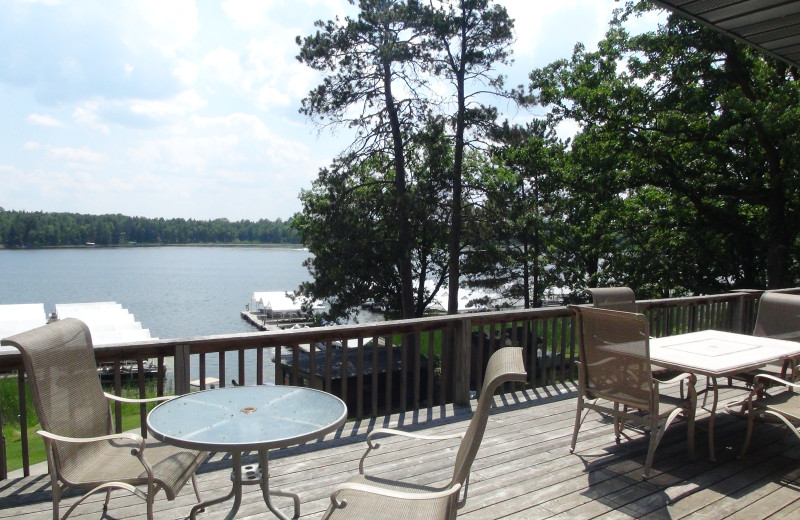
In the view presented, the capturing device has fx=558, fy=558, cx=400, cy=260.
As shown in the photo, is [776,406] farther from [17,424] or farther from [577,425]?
[17,424]

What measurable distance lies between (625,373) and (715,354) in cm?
80

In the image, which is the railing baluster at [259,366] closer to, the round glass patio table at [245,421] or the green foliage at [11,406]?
the round glass patio table at [245,421]

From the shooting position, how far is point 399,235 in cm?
1794

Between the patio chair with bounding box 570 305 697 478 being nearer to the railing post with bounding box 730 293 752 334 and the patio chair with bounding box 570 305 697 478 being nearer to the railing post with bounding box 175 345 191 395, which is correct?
the railing post with bounding box 175 345 191 395

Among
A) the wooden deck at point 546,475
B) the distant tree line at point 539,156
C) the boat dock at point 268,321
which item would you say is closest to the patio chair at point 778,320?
the wooden deck at point 546,475

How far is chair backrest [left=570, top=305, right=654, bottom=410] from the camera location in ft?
11.0

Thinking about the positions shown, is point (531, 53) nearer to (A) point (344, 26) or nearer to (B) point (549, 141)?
(B) point (549, 141)

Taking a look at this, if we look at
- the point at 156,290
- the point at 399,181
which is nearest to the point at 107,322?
the point at 399,181

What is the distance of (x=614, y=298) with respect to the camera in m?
5.11

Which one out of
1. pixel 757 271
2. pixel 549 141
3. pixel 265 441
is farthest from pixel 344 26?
pixel 265 441

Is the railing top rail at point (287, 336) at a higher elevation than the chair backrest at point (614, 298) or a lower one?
lower

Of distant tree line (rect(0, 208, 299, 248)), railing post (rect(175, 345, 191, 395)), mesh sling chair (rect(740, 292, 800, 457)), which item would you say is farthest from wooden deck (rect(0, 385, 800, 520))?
distant tree line (rect(0, 208, 299, 248))

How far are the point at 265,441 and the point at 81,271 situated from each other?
9563cm

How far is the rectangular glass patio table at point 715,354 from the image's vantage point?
3.49m
